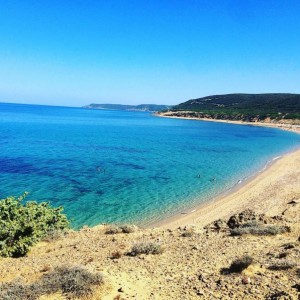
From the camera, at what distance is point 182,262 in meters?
11.6

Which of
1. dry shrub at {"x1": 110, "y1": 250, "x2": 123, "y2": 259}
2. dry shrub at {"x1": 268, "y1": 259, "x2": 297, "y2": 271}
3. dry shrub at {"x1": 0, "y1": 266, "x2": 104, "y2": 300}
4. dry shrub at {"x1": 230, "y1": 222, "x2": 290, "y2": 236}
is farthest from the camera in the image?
dry shrub at {"x1": 230, "y1": 222, "x2": 290, "y2": 236}

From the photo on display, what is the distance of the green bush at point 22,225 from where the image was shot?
13.5 m

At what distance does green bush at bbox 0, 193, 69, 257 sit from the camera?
1355cm

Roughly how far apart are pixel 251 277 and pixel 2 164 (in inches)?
1505

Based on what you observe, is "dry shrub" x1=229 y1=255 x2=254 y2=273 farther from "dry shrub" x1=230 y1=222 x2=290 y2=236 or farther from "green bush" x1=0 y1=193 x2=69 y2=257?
"green bush" x1=0 y1=193 x2=69 y2=257

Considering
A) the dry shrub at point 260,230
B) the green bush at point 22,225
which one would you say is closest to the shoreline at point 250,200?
the dry shrub at point 260,230

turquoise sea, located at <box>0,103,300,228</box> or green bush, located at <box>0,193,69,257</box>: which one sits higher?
green bush, located at <box>0,193,69,257</box>

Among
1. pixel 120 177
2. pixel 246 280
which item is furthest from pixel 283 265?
pixel 120 177

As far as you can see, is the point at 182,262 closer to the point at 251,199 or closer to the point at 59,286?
the point at 59,286

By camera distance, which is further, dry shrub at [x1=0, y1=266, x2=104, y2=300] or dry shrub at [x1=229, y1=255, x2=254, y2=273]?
dry shrub at [x1=229, y1=255, x2=254, y2=273]

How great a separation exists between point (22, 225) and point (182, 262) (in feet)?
23.8

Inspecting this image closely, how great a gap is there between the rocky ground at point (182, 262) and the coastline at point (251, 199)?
7592 millimetres

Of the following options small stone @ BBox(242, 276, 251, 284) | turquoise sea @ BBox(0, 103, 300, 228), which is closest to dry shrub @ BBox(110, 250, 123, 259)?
small stone @ BBox(242, 276, 251, 284)

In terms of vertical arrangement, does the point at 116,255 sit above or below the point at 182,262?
below
